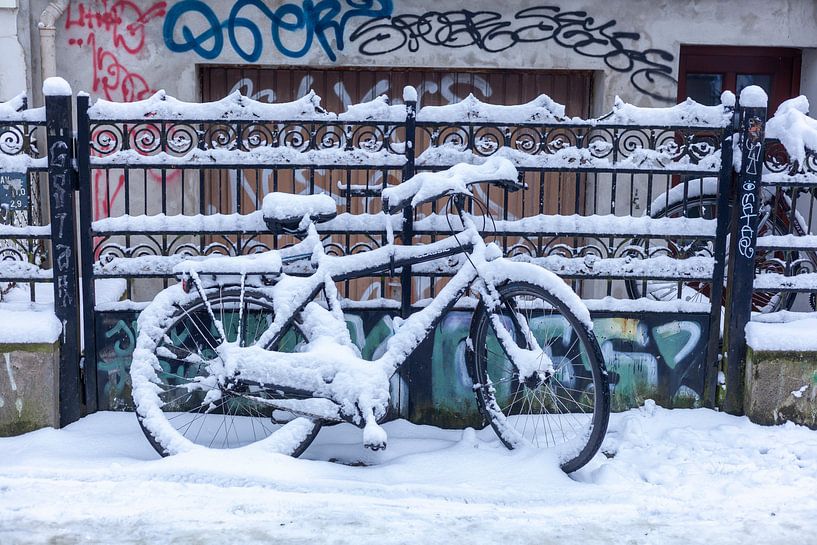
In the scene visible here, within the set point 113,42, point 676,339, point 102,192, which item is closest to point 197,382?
point 676,339

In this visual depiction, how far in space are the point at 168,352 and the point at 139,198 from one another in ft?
11.9

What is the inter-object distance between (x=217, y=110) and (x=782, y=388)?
3370mm

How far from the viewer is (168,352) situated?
4406mm

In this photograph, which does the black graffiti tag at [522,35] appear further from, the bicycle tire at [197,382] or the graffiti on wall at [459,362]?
the bicycle tire at [197,382]

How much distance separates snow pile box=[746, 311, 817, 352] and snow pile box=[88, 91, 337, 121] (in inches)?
101

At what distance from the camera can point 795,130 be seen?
4816mm

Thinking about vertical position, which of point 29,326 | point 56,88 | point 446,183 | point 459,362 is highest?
point 56,88

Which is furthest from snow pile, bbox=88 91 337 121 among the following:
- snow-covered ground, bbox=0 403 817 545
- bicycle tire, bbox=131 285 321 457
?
snow-covered ground, bbox=0 403 817 545

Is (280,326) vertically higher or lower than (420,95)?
lower

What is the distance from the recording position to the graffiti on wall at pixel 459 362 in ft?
15.9

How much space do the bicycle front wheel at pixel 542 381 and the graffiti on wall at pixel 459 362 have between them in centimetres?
17

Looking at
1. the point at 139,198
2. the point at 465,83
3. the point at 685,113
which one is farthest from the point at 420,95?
the point at 685,113

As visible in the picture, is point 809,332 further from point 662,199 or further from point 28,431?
point 28,431

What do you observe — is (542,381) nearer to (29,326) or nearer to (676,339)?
(676,339)
